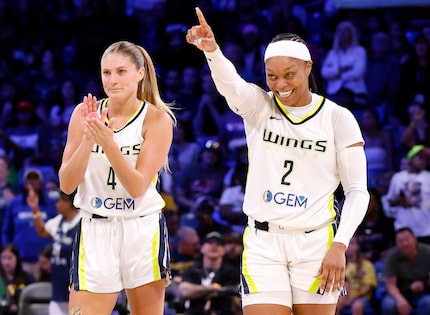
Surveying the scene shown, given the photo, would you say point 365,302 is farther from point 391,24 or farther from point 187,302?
point 391,24

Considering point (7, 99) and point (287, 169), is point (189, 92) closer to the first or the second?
point (7, 99)

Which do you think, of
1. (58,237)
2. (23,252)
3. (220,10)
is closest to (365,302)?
(58,237)

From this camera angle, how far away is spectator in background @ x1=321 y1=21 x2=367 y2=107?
467 inches

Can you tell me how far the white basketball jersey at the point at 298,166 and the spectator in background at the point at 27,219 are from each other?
5936 mm

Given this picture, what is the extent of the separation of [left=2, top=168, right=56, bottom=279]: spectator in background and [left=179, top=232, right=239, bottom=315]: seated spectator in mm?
2150

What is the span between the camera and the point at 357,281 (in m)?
9.17

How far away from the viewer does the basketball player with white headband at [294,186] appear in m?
4.64

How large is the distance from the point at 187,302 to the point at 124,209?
403cm

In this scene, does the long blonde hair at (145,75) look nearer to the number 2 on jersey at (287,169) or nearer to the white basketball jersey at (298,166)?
the white basketball jersey at (298,166)

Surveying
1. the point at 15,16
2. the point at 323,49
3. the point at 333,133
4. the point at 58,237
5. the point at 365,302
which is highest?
the point at 15,16

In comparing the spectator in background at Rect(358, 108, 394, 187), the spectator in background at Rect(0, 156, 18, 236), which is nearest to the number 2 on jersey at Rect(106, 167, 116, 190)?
the spectator in background at Rect(358, 108, 394, 187)

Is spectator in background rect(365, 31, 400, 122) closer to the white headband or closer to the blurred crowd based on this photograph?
the blurred crowd

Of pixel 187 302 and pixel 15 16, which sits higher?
pixel 15 16

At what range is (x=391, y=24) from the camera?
1241 cm
